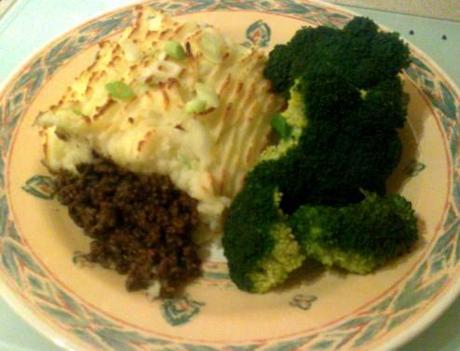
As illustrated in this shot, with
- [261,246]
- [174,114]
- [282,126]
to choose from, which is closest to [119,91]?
[174,114]

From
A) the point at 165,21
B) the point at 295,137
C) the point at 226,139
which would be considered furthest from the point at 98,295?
the point at 165,21

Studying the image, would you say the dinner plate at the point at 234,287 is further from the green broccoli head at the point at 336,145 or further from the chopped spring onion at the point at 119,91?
the chopped spring onion at the point at 119,91

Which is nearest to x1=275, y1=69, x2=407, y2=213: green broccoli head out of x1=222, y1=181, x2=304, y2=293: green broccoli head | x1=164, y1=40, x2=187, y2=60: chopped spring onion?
x1=222, y1=181, x2=304, y2=293: green broccoli head

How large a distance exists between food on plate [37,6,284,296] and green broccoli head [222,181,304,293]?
142 millimetres

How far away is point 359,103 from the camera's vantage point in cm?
182

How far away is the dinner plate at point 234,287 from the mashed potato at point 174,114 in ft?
0.66

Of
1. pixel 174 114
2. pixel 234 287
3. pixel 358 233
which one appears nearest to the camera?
pixel 358 233

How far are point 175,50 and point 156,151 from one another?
1.35 feet

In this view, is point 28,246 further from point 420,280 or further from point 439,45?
point 439,45

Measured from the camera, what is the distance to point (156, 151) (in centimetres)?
183

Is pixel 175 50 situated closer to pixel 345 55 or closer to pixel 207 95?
pixel 207 95

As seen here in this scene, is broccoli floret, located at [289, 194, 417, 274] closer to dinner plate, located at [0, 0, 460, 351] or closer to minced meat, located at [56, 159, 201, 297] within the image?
dinner plate, located at [0, 0, 460, 351]

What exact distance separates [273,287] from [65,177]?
82 cm

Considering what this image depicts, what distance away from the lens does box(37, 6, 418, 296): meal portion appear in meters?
1.68
